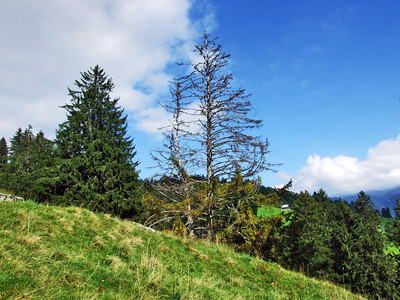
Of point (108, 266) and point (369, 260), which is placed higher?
point (108, 266)

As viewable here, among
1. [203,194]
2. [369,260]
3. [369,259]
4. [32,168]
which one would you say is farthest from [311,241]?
[32,168]

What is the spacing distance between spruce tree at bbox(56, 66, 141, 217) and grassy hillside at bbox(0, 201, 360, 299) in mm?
11863

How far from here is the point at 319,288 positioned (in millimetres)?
6391

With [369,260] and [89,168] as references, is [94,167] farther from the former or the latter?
[369,260]

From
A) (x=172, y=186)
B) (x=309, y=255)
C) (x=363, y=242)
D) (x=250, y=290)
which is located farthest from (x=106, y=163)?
(x=363, y=242)

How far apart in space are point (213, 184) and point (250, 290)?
620 centimetres

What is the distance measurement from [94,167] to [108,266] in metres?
17.0

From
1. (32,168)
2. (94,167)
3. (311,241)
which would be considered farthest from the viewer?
(32,168)

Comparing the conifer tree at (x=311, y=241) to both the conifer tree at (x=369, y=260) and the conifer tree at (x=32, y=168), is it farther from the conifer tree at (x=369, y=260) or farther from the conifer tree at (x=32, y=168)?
the conifer tree at (x=32, y=168)

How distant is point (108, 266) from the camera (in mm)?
3969

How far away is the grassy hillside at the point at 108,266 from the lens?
9.52 ft

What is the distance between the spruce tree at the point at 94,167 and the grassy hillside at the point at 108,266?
38.9ft

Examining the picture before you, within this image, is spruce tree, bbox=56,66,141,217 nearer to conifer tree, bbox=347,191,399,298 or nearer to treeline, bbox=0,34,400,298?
treeline, bbox=0,34,400,298

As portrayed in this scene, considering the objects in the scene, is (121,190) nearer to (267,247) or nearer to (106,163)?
(106,163)
